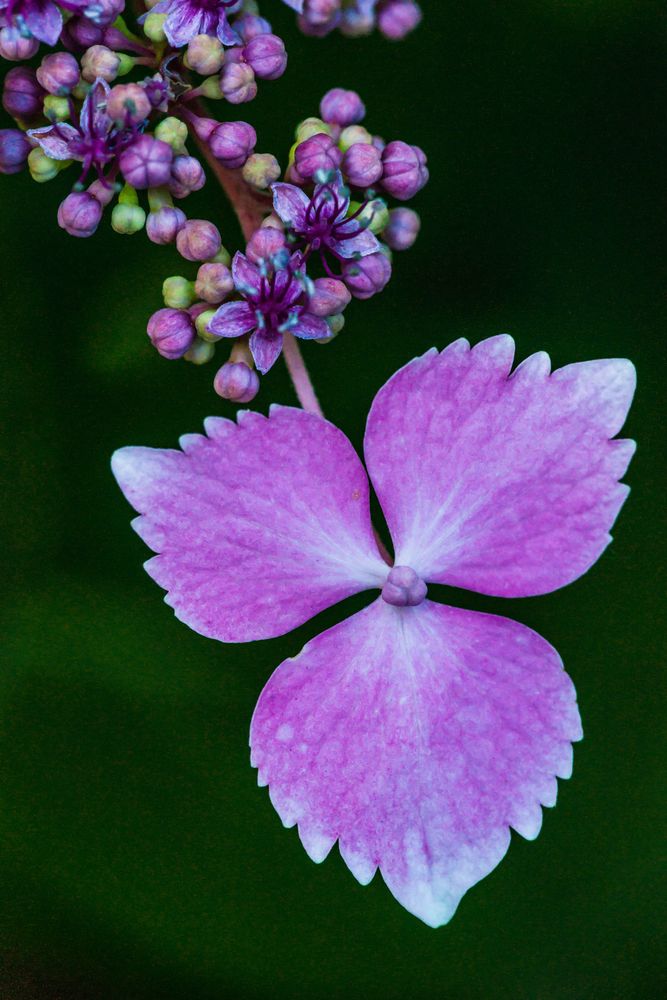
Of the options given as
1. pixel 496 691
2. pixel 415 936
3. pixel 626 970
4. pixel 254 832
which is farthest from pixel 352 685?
pixel 626 970

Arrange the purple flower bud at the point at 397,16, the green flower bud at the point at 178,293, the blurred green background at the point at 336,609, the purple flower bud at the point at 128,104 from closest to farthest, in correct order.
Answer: the purple flower bud at the point at 128,104, the green flower bud at the point at 178,293, the purple flower bud at the point at 397,16, the blurred green background at the point at 336,609

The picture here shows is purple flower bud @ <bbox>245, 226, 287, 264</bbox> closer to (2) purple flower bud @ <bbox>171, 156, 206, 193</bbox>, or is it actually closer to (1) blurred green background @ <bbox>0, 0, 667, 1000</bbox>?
(2) purple flower bud @ <bbox>171, 156, 206, 193</bbox>

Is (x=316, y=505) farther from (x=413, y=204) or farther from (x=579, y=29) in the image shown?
(x=579, y=29)

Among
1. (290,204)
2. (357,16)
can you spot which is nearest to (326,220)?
(290,204)

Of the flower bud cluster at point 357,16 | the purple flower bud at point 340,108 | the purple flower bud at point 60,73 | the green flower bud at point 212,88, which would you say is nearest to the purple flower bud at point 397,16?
the flower bud cluster at point 357,16

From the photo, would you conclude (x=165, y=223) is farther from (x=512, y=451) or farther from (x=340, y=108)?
(x=512, y=451)

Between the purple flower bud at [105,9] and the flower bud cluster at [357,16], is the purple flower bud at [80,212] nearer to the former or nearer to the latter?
the purple flower bud at [105,9]
